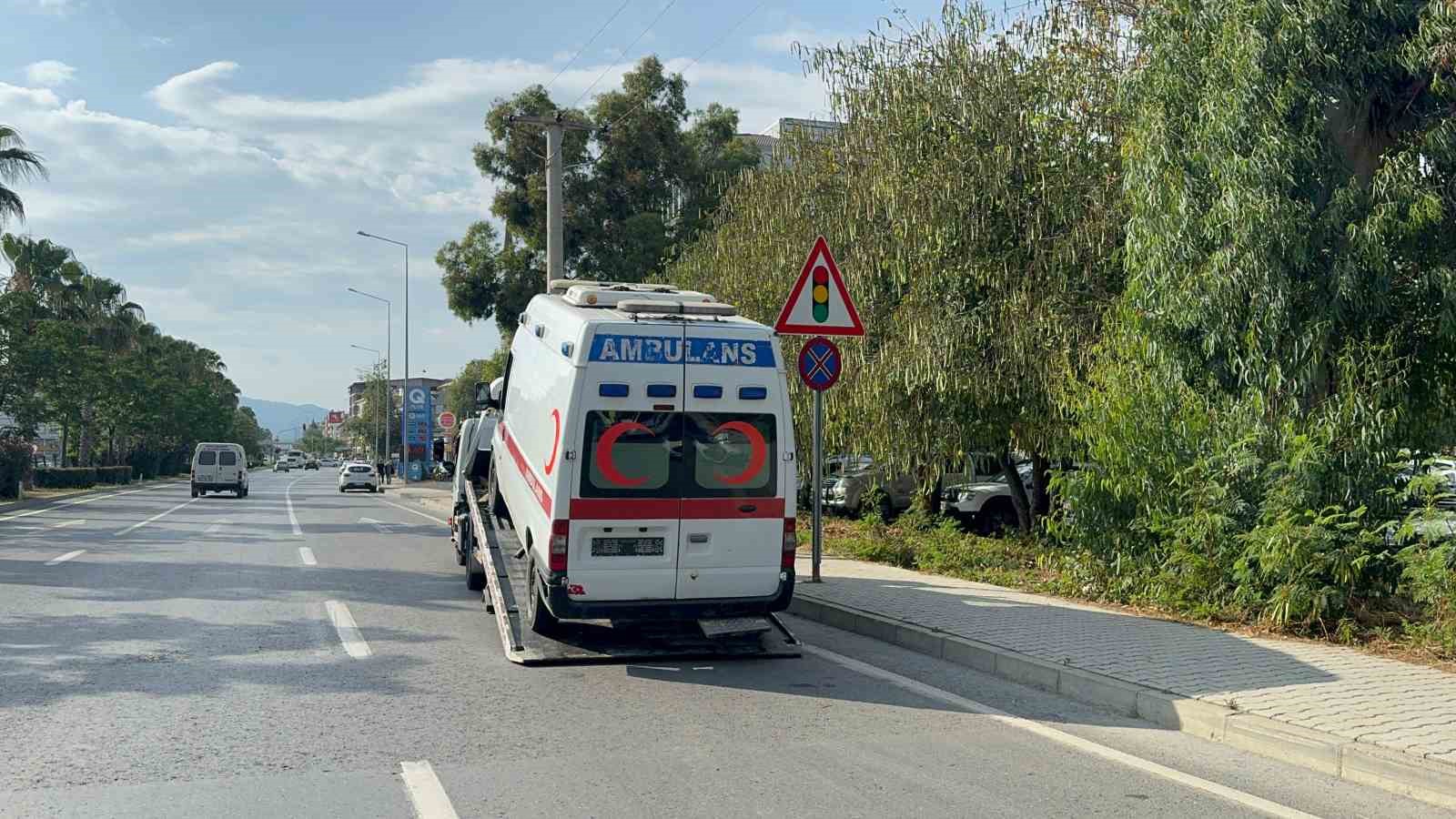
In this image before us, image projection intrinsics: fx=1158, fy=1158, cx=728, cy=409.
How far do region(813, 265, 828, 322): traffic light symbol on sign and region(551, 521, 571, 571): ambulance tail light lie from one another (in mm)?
4442

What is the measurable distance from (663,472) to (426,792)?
3.50 m

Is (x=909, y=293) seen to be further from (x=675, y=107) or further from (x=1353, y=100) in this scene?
(x=675, y=107)

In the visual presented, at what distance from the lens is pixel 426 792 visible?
535 cm

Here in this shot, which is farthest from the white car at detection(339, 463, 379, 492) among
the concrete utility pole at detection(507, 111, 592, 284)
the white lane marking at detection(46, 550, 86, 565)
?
the white lane marking at detection(46, 550, 86, 565)

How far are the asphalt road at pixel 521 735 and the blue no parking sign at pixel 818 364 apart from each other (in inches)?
98.2

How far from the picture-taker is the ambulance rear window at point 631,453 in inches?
326

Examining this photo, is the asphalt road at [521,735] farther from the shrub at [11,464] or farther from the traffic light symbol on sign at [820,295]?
the shrub at [11,464]

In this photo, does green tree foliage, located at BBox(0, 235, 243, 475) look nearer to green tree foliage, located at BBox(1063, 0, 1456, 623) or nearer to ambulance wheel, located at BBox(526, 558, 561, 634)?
ambulance wheel, located at BBox(526, 558, 561, 634)

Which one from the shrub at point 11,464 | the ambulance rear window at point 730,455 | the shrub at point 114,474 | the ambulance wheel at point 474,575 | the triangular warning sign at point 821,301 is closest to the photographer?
the ambulance rear window at point 730,455

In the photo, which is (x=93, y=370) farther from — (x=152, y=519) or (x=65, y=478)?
(x=152, y=519)


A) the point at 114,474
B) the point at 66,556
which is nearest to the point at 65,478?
the point at 114,474

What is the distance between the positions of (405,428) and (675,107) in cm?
2130

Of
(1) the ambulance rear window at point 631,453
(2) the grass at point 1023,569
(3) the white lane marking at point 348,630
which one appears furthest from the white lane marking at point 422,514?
(1) the ambulance rear window at point 631,453

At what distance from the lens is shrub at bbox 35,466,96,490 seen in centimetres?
4841
